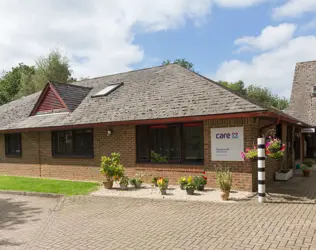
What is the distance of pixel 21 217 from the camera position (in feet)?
25.5

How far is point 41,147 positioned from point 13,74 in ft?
119

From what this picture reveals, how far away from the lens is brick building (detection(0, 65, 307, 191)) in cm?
999

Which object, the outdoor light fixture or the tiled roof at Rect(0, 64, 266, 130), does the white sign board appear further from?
the outdoor light fixture

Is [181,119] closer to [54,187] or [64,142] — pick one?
[54,187]

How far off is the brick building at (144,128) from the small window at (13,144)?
2.2 inches

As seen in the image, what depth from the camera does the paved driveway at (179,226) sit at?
5.27 metres

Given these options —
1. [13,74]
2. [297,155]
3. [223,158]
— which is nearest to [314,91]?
[297,155]

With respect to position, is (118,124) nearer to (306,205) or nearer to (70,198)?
(70,198)

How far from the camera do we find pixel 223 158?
1014cm

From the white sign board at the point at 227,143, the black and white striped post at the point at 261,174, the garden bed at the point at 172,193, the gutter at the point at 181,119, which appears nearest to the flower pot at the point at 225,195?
the garden bed at the point at 172,193

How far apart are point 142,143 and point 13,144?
28.8 feet

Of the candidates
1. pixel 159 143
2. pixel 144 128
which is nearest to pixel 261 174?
pixel 159 143

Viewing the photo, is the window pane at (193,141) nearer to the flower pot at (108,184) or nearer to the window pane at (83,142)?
the flower pot at (108,184)

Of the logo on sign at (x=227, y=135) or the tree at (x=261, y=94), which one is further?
the tree at (x=261, y=94)
